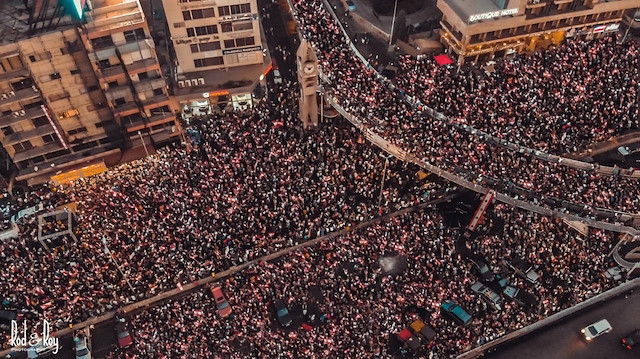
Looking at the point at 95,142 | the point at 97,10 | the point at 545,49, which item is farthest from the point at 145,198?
the point at 545,49

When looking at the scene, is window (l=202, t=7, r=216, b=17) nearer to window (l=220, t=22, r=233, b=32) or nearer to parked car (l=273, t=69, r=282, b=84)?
window (l=220, t=22, r=233, b=32)

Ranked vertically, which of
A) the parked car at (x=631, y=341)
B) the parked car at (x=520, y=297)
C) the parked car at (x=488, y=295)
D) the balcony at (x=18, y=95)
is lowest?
the parked car at (x=631, y=341)

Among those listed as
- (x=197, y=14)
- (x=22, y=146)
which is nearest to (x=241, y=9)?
(x=197, y=14)

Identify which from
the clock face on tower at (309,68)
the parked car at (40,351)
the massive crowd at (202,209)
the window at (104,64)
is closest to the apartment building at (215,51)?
the massive crowd at (202,209)

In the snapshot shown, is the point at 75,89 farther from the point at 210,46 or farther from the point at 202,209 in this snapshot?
the point at 202,209

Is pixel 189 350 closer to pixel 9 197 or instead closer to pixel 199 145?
pixel 199 145

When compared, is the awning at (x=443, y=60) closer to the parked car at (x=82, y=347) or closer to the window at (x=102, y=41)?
the window at (x=102, y=41)
